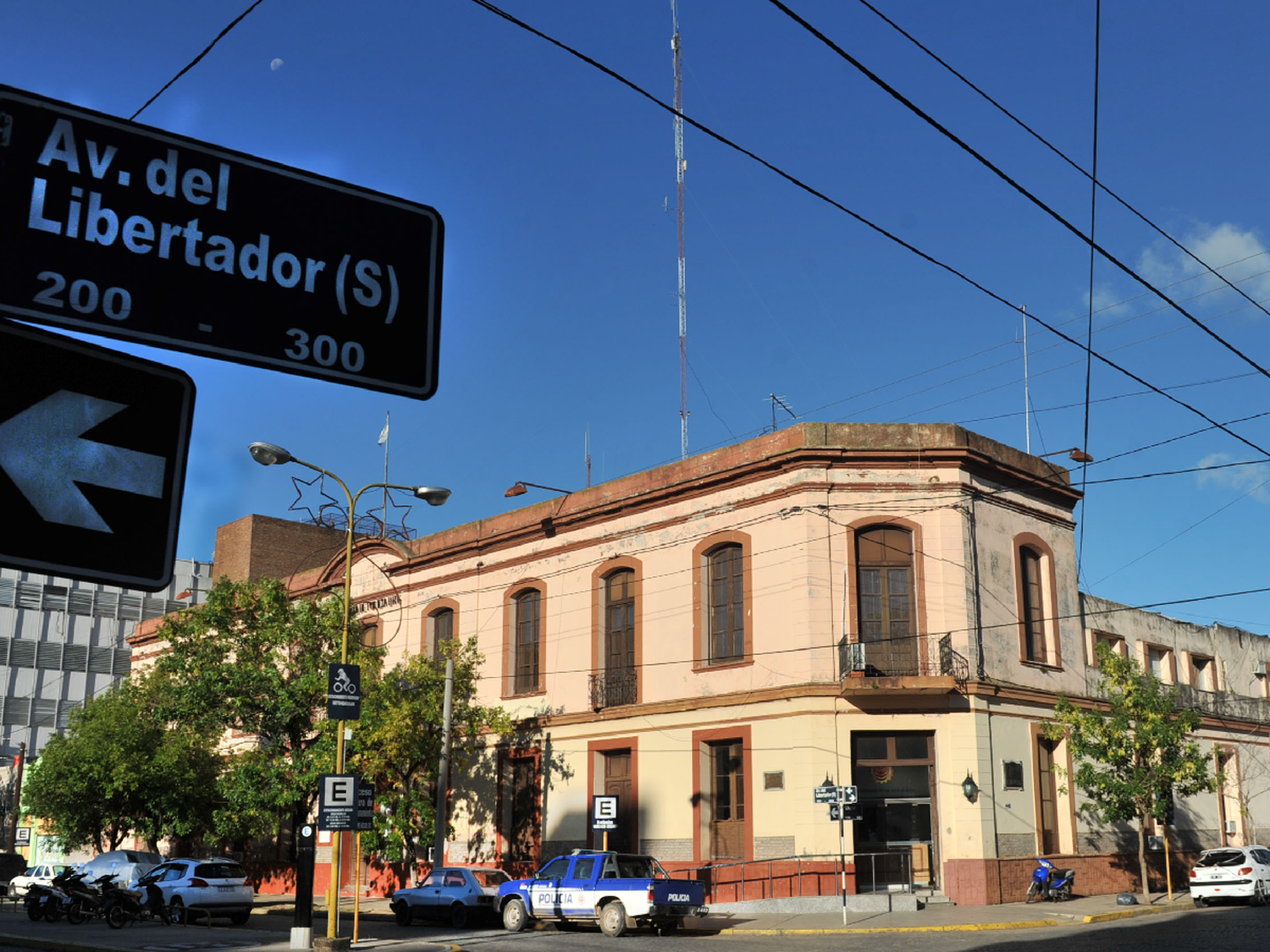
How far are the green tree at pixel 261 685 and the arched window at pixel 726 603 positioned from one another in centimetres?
972

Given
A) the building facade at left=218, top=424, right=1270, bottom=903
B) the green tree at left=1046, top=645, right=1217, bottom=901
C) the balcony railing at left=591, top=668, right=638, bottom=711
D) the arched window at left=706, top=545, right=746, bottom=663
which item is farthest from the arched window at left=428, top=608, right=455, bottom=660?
the green tree at left=1046, top=645, right=1217, bottom=901

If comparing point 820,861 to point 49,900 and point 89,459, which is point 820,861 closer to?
point 49,900

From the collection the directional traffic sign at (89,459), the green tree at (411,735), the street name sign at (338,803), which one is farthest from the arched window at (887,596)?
the directional traffic sign at (89,459)

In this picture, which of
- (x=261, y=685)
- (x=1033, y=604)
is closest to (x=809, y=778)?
(x=1033, y=604)

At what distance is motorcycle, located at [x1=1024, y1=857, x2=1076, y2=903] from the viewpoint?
1133 inches

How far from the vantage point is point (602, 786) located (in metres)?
33.7

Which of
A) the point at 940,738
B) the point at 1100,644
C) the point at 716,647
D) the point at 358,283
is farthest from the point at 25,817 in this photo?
the point at 358,283

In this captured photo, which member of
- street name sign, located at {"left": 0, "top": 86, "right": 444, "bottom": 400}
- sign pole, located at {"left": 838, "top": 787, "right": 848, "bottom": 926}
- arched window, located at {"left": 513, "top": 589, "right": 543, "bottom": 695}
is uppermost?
arched window, located at {"left": 513, "top": 589, "right": 543, "bottom": 695}

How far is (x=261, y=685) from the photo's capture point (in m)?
34.5

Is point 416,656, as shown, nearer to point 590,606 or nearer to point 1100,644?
point 590,606

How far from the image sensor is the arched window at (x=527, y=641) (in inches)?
1443

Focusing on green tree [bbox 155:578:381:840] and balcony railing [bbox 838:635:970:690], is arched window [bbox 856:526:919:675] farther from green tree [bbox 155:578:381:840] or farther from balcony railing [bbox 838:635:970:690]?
green tree [bbox 155:578:381:840]

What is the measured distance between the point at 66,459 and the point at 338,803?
19.7 metres

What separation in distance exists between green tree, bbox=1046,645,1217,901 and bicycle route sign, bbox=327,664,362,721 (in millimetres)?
17383
